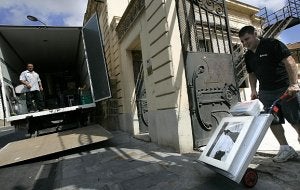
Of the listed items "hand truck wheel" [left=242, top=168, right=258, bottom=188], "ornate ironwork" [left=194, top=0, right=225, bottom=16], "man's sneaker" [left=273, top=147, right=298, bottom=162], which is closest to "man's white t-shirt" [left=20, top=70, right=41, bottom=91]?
"ornate ironwork" [left=194, top=0, right=225, bottom=16]

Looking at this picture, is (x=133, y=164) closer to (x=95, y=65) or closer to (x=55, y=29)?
(x=95, y=65)

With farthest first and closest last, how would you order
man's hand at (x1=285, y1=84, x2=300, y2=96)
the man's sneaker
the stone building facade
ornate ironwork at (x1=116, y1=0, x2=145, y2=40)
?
ornate ironwork at (x1=116, y1=0, x2=145, y2=40)
the stone building facade
the man's sneaker
man's hand at (x1=285, y1=84, x2=300, y2=96)

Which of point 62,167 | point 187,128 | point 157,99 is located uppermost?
point 157,99

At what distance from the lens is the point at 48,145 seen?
7387 millimetres

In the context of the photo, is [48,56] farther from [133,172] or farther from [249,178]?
[249,178]

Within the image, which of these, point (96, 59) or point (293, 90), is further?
point (96, 59)

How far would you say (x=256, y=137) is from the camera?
302 cm

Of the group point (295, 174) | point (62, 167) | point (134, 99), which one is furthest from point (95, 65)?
point (295, 174)

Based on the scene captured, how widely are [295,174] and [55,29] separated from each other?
320 inches

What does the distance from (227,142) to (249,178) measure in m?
0.44

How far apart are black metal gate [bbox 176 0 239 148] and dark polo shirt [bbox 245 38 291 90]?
6.17 ft

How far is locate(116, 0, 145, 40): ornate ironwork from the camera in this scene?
765 cm

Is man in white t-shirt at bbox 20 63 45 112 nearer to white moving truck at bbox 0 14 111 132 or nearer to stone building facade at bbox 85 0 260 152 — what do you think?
white moving truck at bbox 0 14 111 132

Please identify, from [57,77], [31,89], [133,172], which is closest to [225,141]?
[133,172]
